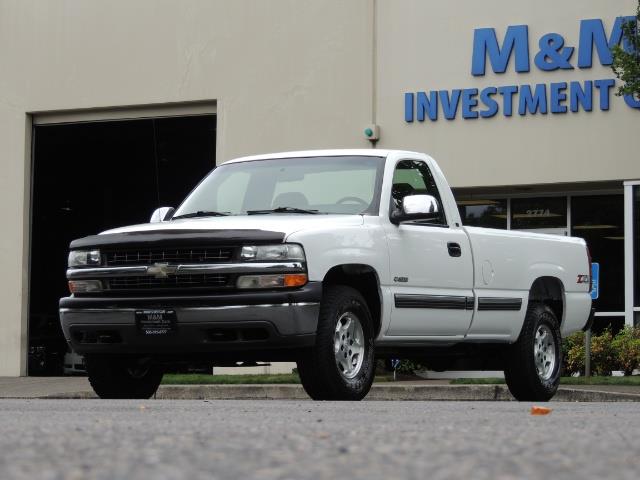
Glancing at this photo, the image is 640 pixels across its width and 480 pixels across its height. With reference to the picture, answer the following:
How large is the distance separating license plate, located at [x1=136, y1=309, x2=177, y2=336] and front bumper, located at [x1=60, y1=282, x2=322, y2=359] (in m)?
0.03

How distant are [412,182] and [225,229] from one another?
2304 mm

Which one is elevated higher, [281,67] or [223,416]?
[281,67]

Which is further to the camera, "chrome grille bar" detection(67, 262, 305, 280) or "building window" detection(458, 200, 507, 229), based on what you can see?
"building window" detection(458, 200, 507, 229)

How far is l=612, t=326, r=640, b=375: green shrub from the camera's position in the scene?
19562 mm

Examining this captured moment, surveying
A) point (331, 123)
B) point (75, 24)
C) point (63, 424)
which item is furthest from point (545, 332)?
point (75, 24)

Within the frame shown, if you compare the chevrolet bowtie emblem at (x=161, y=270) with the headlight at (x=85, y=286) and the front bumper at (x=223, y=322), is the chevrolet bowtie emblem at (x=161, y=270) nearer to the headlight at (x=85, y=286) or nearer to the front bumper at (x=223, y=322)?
the front bumper at (x=223, y=322)

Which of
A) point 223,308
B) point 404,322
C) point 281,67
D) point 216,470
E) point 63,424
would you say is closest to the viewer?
point 216,470

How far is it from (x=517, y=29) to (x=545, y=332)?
31.3 feet

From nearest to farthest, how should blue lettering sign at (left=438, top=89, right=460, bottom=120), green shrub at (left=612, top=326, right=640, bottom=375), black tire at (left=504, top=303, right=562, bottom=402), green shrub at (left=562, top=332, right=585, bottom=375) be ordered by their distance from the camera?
black tire at (left=504, top=303, right=562, bottom=402)
green shrub at (left=612, top=326, right=640, bottom=375)
green shrub at (left=562, top=332, right=585, bottom=375)
blue lettering sign at (left=438, top=89, right=460, bottom=120)

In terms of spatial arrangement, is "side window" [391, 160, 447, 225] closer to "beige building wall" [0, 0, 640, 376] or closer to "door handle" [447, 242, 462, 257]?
"door handle" [447, 242, 462, 257]

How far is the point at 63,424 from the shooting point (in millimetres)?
6266

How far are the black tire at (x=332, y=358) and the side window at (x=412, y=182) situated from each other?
1.22m

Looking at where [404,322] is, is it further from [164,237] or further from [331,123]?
[331,123]

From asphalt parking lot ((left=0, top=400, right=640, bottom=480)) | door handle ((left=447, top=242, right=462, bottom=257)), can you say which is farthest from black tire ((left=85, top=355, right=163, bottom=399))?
asphalt parking lot ((left=0, top=400, right=640, bottom=480))
